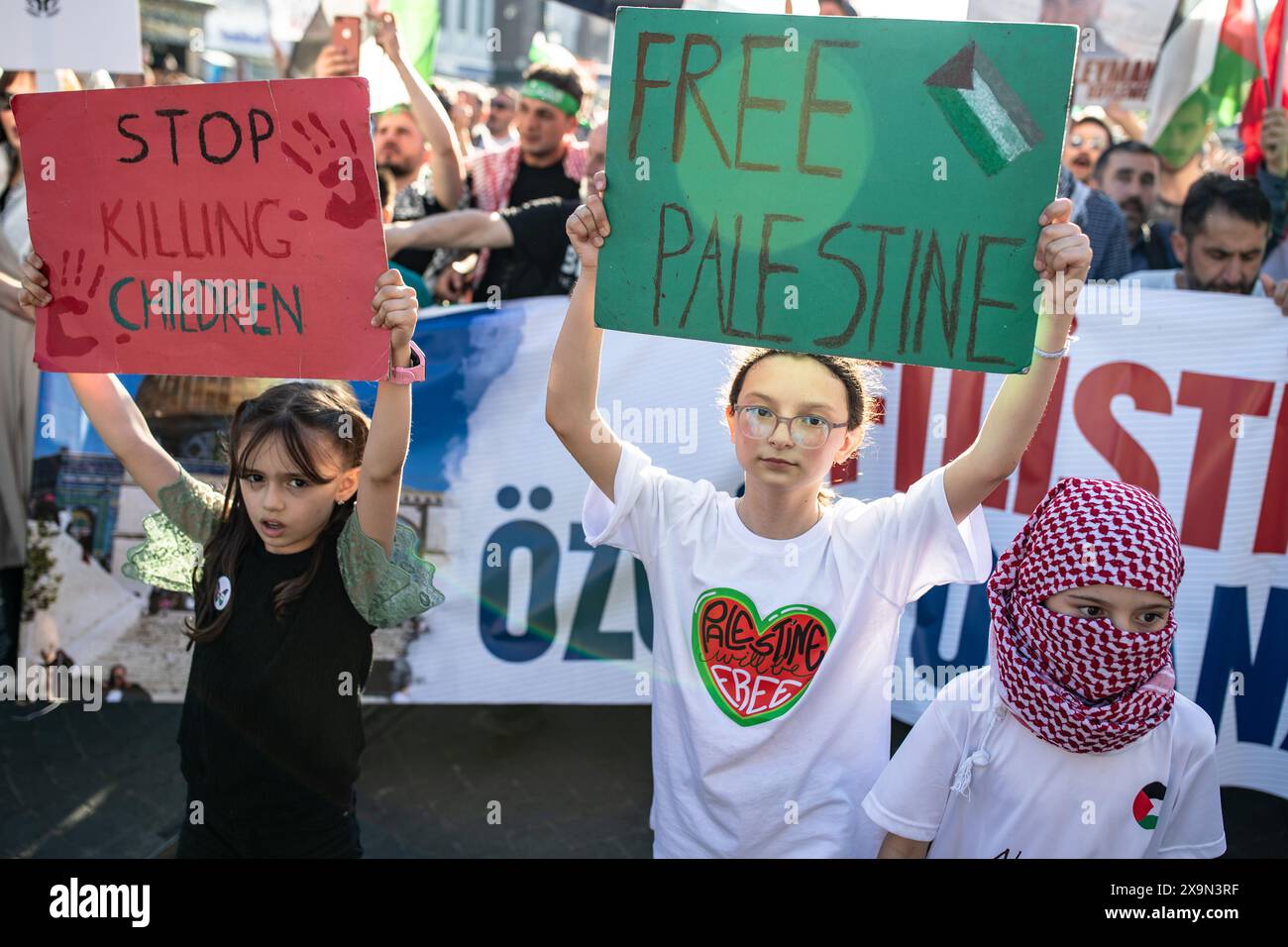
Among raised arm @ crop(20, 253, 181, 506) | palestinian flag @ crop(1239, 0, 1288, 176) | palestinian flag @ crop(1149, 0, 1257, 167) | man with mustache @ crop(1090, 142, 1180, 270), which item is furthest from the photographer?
man with mustache @ crop(1090, 142, 1180, 270)

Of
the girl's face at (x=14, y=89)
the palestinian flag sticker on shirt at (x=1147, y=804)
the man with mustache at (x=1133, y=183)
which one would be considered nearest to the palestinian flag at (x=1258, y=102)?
the man with mustache at (x=1133, y=183)

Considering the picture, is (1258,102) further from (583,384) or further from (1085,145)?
(583,384)

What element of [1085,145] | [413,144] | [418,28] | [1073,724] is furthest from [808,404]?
[1085,145]

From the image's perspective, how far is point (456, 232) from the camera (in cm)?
432

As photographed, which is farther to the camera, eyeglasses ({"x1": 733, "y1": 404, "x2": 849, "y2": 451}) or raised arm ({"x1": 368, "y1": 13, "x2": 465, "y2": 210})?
raised arm ({"x1": 368, "y1": 13, "x2": 465, "y2": 210})

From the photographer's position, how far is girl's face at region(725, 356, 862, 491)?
229 centimetres

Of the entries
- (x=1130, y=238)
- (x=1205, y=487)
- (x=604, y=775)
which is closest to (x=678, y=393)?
(x=604, y=775)

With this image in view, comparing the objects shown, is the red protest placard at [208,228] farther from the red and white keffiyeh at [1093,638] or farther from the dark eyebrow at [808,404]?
the red and white keffiyeh at [1093,638]

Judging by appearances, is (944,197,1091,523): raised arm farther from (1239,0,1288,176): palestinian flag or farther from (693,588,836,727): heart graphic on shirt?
(1239,0,1288,176): palestinian flag

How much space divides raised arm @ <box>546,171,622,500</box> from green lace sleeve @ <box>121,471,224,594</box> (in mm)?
906

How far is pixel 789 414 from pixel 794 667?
20.3 inches

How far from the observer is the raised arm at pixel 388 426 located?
2252 mm

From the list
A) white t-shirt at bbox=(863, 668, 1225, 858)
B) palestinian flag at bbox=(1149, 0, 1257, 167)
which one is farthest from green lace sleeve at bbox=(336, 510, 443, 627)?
palestinian flag at bbox=(1149, 0, 1257, 167)

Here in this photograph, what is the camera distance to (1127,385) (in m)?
3.86
